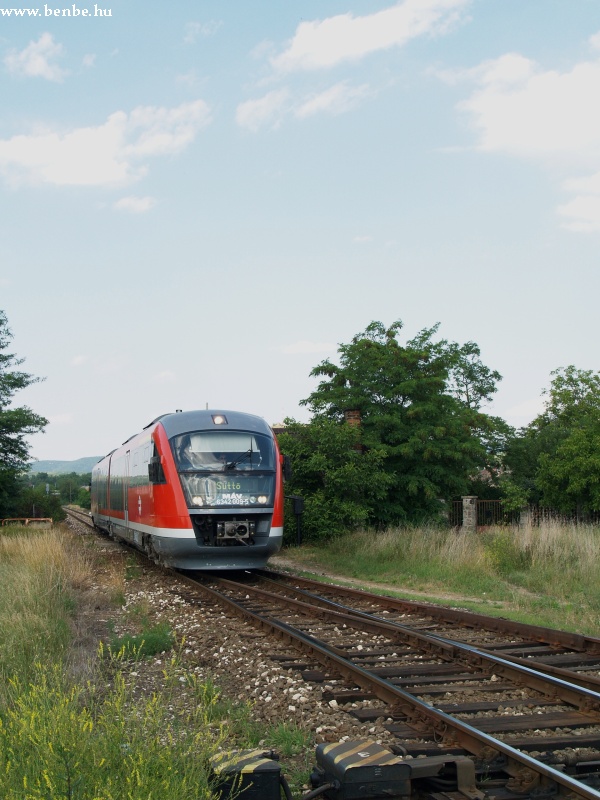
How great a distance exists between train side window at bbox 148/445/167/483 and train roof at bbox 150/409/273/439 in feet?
1.94

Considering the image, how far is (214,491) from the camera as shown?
47.1ft

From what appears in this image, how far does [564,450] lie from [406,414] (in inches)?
771

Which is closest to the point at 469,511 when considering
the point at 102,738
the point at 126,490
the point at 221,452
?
the point at 126,490

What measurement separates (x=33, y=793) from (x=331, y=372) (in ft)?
89.2

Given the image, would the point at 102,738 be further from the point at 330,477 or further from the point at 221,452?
the point at 330,477

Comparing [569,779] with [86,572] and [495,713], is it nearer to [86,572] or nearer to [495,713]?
[495,713]

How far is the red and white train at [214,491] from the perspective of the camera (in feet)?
46.9

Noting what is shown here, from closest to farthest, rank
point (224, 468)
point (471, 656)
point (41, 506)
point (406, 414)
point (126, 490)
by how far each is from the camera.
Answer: point (471, 656)
point (224, 468)
point (126, 490)
point (406, 414)
point (41, 506)

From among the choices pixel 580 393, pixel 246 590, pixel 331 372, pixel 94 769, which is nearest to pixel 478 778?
pixel 94 769

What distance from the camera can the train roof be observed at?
15.1m

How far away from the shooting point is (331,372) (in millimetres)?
30375

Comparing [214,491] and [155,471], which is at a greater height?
[155,471]

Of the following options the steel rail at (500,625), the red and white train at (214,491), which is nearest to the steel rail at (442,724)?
the steel rail at (500,625)

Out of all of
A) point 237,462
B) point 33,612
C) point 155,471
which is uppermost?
point 237,462
